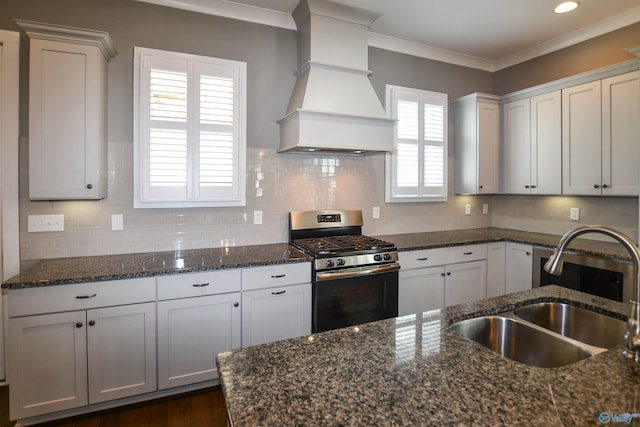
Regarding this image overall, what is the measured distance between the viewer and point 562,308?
153 cm

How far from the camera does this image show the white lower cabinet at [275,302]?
2.47 m

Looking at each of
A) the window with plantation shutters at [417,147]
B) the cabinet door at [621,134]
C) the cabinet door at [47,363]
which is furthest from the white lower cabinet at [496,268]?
the cabinet door at [47,363]

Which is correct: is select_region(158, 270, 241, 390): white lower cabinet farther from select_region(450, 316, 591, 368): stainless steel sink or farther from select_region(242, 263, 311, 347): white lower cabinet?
select_region(450, 316, 591, 368): stainless steel sink

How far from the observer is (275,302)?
2.55m

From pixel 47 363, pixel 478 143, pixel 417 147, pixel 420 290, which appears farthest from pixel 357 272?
pixel 478 143

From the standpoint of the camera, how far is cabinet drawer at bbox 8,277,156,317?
197 cm

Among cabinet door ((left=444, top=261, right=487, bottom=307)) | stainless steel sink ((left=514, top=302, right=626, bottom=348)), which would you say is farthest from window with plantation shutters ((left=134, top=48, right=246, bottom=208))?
stainless steel sink ((left=514, top=302, right=626, bottom=348))

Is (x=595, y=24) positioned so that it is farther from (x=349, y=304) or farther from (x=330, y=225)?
(x=349, y=304)

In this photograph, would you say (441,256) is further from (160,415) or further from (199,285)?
(160,415)

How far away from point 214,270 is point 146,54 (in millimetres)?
1668

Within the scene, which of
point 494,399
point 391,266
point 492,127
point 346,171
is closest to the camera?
point 494,399

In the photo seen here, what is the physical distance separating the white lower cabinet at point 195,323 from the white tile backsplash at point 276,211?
2.11ft

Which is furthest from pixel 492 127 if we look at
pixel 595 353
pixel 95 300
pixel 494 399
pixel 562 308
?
pixel 95 300

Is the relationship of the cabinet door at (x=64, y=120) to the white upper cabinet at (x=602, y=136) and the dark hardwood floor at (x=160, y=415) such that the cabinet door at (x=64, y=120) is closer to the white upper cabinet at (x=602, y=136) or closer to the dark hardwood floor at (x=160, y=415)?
the dark hardwood floor at (x=160, y=415)
